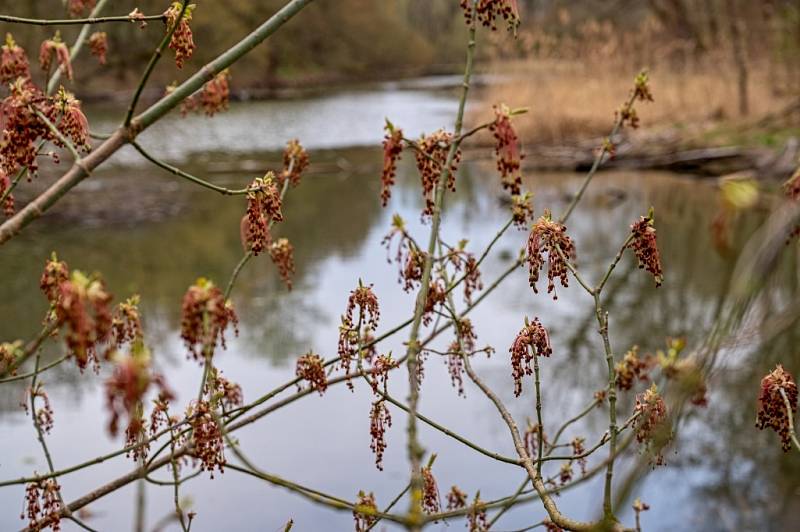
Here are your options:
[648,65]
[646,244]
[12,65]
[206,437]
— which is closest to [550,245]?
[646,244]

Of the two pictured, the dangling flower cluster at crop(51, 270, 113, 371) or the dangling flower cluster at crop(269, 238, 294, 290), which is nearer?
the dangling flower cluster at crop(51, 270, 113, 371)

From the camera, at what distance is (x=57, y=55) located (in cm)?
198

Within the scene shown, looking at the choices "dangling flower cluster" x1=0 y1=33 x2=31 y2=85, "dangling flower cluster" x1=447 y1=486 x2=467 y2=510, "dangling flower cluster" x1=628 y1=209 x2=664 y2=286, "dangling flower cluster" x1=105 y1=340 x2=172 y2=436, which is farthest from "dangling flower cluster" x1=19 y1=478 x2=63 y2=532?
"dangling flower cluster" x1=628 y1=209 x2=664 y2=286

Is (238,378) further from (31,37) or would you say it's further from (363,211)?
(31,37)

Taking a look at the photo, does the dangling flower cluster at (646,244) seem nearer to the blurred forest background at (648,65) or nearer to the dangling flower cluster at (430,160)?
the dangling flower cluster at (430,160)

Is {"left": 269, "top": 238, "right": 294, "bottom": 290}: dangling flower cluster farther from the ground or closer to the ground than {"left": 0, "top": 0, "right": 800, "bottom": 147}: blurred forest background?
closer to the ground

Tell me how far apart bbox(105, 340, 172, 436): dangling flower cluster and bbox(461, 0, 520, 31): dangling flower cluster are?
875 millimetres

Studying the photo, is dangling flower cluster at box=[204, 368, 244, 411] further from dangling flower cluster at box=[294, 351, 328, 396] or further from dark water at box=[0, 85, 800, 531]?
dark water at box=[0, 85, 800, 531]

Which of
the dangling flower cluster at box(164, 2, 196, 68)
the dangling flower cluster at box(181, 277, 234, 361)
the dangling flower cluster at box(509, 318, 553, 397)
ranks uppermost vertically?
the dangling flower cluster at box(164, 2, 196, 68)

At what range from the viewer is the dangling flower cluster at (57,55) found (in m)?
1.94

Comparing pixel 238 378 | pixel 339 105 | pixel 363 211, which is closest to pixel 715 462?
pixel 238 378

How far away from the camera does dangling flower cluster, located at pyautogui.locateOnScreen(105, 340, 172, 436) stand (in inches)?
32.4

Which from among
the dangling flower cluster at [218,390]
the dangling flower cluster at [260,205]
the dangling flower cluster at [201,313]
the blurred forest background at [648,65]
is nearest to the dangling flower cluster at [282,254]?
the dangling flower cluster at [218,390]

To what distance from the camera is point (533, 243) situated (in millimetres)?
1536
